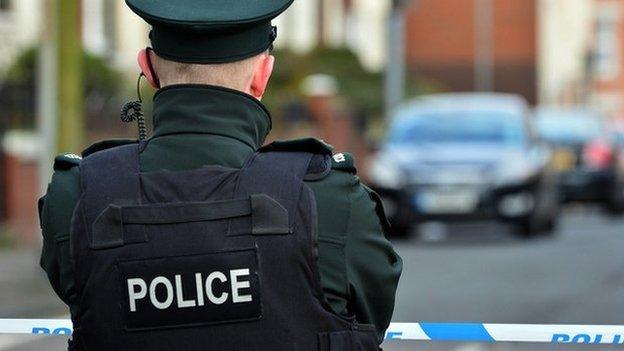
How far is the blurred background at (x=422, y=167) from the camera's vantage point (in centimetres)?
1244

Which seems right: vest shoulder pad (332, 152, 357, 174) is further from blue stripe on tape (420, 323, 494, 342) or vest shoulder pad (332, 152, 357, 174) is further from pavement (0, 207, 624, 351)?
pavement (0, 207, 624, 351)

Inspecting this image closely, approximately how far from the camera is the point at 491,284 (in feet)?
43.5

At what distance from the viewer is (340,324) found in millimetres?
2635

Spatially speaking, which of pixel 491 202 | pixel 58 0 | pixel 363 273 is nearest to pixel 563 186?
pixel 491 202

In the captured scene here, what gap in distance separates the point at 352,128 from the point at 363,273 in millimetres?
28931

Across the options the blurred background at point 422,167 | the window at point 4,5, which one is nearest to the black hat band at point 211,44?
the blurred background at point 422,167

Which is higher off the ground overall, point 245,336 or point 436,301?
point 245,336

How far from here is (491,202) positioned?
1733cm

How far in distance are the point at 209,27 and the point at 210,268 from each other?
372 mm

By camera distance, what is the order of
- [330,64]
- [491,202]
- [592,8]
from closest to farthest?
[491,202], [330,64], [592,8]

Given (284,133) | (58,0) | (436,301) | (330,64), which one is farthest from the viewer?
(330,64)

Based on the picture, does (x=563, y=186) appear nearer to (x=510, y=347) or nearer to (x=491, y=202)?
(x=491, y=202)

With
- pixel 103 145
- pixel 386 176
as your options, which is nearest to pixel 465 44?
pixel 386 176

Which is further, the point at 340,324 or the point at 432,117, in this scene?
the point at 432,117
